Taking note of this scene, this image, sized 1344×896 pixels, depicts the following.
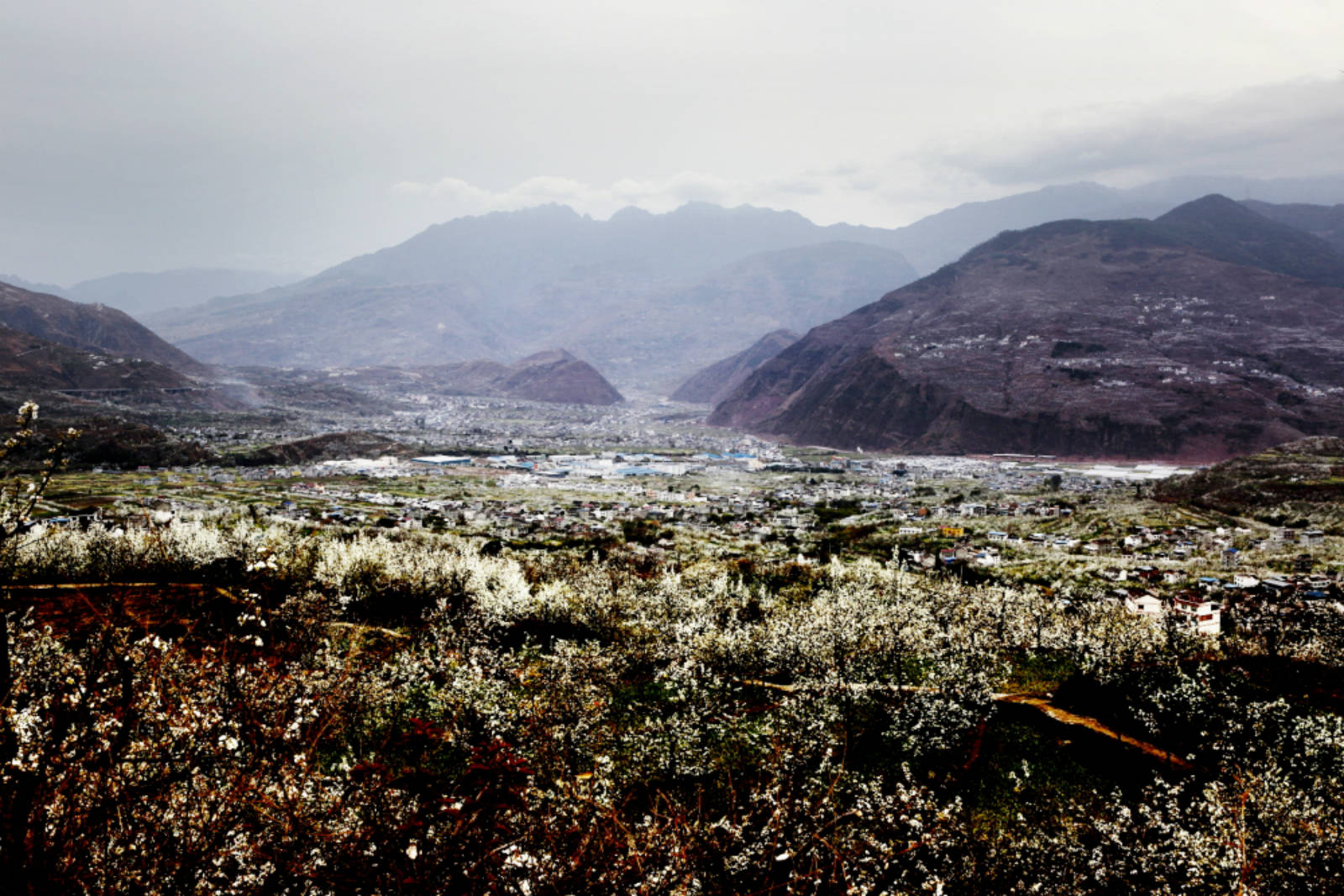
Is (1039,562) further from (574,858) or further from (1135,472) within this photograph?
(1135,472)

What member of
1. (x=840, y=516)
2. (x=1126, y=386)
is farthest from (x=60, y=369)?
(x=1126, y=386)

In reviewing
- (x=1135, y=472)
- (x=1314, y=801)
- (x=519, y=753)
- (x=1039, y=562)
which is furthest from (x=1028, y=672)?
(x=1135, y=472)

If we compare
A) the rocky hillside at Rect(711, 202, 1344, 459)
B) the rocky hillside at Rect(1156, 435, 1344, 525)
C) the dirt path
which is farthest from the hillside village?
the rocky hillside at Rect(711, 202, 1344, 459)

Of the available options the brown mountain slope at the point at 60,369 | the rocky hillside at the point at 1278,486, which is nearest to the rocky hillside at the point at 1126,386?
the rocky hillside at the point at 1278,486

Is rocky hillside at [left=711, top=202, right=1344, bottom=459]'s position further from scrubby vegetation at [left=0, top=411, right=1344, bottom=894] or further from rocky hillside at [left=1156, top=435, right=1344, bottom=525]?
scrubby vegetation at [left=0, top=411, right=1344, bottom=894]

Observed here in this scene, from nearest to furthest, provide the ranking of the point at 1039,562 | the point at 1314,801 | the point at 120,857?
the point at 120,857, the point at 1314,801, the point at 1039,562

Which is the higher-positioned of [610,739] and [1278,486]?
[610,739]

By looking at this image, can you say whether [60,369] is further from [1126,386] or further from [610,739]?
[1126,386]

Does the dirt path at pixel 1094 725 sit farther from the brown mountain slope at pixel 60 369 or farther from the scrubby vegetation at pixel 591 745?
the brown mountain slope at pixel 60 369

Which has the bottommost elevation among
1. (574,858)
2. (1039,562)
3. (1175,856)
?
(1039,562)
